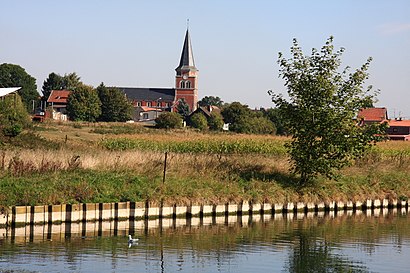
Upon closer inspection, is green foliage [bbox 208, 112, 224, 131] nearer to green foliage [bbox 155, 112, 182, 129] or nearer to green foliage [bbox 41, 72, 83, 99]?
green foliage [bbox 155, 112, 182, 129]

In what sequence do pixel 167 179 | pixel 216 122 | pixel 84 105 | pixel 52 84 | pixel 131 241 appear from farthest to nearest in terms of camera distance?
pixel 52 84 < pixel 216 122 < pixel 84 105 < pixel 167 179 < pixel 131 241

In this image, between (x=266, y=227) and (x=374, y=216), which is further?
(x=374, y=216)

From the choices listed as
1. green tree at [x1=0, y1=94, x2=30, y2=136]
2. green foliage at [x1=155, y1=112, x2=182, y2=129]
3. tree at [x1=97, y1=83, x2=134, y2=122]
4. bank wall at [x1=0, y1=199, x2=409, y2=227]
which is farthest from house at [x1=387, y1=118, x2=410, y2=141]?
bank wall at [x1=0, y1=199, x2=409, y2=227]

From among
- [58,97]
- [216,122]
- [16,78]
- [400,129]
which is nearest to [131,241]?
[216,122]

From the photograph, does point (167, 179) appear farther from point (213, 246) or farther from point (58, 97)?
point (58, 97)

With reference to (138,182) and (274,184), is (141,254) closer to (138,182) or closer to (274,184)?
(138,182)

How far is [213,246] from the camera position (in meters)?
23.1

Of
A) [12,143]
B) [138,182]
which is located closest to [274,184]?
[138,182]

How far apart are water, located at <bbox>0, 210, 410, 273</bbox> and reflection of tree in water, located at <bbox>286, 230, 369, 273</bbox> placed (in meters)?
0.03

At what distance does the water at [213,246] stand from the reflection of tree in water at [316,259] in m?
0.03

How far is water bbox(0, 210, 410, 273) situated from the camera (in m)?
19.6

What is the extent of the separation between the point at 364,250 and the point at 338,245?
116cm

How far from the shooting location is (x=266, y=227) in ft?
90.3

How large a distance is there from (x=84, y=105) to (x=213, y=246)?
9702 centimetres
